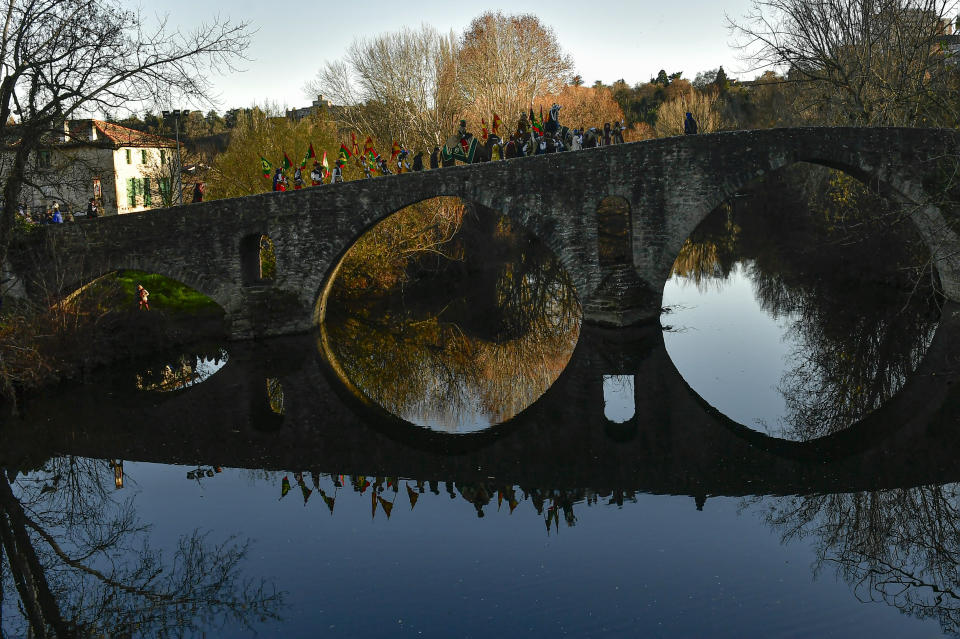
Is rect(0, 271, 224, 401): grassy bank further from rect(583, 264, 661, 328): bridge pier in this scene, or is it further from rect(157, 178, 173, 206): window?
rect(583, 264, 661, 328): bridge pier

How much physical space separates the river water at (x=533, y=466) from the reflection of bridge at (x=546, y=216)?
1266mm

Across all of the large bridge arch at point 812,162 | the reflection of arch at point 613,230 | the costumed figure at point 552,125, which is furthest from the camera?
the reflection of arch at point 613,230

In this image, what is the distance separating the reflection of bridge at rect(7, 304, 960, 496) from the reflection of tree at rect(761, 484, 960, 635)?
444mm

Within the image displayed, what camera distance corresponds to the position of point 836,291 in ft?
75.6

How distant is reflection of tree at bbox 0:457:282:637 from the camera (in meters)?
8.42

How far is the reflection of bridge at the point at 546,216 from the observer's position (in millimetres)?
18656

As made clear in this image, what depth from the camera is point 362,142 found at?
34.7 meters

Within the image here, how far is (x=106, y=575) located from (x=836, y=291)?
20.8m

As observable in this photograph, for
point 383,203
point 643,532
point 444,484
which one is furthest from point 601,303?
point 643,532

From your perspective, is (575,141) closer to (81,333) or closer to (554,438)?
(554,438)

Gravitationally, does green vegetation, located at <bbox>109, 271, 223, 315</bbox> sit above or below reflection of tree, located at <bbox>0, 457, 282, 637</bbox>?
above

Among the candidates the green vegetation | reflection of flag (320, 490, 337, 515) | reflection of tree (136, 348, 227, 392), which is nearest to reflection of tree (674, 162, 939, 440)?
reflection of flag (320, 490, 337, 515)

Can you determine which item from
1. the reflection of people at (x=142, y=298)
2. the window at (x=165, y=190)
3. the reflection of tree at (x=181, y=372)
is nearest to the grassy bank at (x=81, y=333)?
the reflection of people at (x=142, y=298)

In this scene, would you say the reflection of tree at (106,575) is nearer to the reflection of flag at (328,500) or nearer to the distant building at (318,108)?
the reflection of flag at (328,500)
